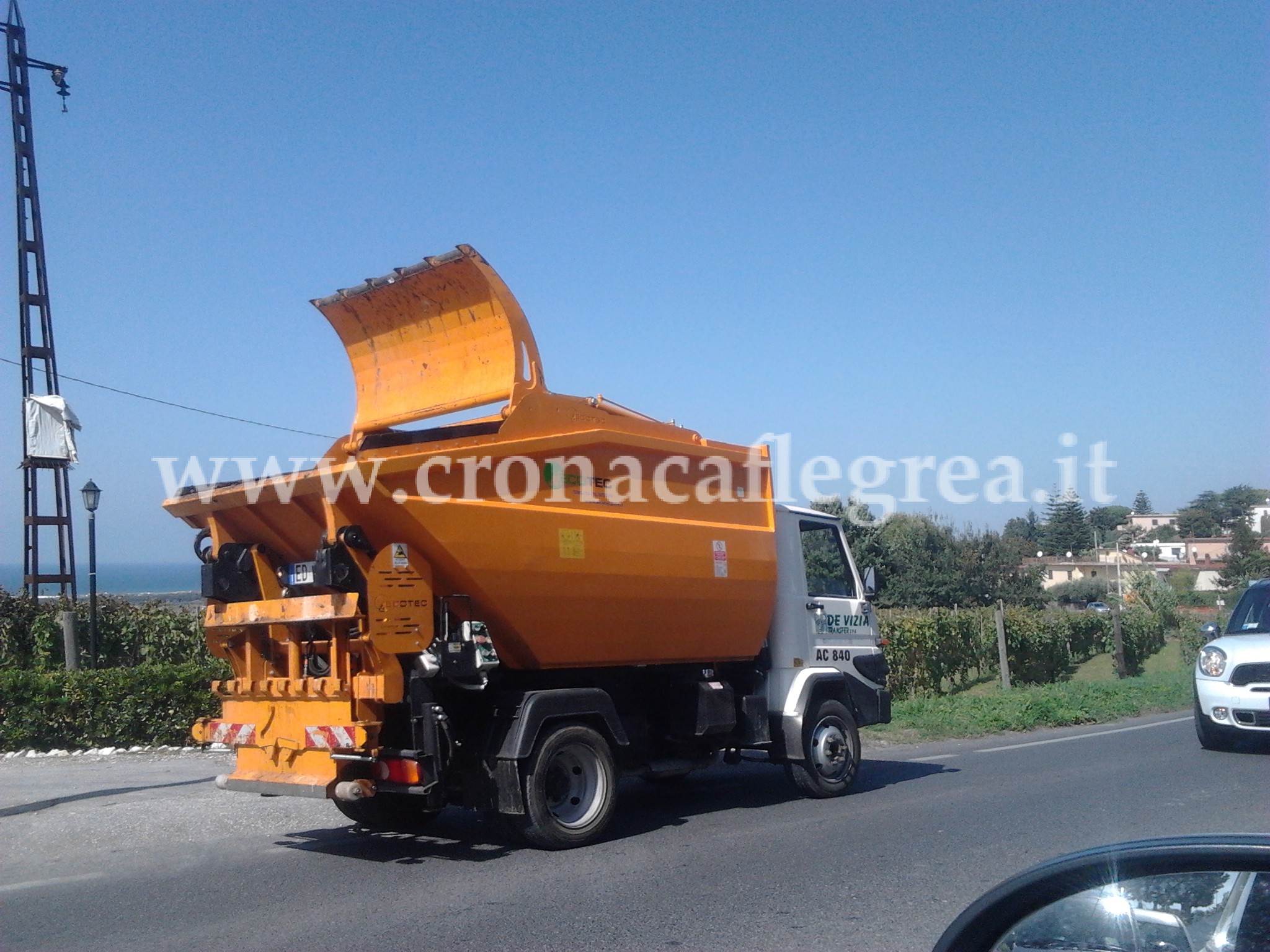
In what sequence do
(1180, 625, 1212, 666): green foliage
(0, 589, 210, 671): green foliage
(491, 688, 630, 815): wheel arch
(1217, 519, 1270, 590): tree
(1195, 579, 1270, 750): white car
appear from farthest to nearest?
(1217, 519, 1270, 590): tree, (1180, 625, 1212, 666): green foliage, (0, 589, 210, 671): green foliage, (1195, 579, 1270, 750): white car, (491, 688, 630, 815): wheel arch

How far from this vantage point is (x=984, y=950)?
7.06 feet

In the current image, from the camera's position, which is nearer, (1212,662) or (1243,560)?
(1212,662)

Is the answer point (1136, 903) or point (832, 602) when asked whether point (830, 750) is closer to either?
point (832, 602)

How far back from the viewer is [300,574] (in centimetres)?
764

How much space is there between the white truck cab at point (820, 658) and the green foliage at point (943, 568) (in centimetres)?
3051

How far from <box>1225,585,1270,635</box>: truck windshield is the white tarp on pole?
19.0m

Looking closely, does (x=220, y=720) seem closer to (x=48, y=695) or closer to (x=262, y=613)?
(x=262, y=613)

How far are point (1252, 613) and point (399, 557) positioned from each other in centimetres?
1036

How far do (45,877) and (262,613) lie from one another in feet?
6.82

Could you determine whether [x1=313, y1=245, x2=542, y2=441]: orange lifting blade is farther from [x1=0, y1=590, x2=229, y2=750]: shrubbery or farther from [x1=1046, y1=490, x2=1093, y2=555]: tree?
[x1=1046, y1=490, x2=1093, y2=555]: tree

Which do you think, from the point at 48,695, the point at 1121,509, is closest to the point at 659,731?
the point at 48,695

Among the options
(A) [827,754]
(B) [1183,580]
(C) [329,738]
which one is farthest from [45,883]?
(B) [1183,580]

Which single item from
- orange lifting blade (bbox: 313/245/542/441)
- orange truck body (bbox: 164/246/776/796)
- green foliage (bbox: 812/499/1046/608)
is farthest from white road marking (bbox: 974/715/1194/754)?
green foliage (bbox: 812/499/1046/608)

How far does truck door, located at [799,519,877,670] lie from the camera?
1006 cm
